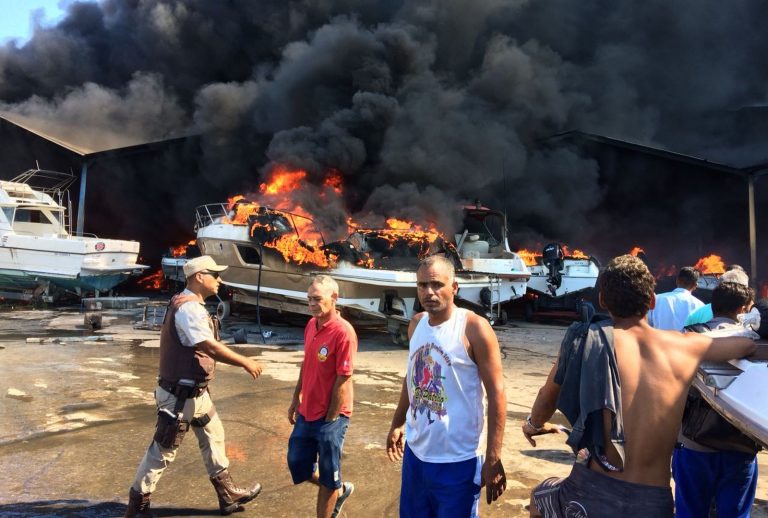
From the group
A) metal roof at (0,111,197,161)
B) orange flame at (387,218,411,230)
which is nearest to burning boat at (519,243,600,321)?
orange flame at (387,218,411,230)

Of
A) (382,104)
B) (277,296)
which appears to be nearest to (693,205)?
(382,104)

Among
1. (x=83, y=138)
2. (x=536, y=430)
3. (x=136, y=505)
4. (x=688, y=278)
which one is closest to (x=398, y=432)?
(x=536, y=430)

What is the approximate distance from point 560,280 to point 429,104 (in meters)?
5.93

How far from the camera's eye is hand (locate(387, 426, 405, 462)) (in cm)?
264

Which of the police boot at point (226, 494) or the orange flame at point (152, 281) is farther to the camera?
the orange flame at point (152, 281)

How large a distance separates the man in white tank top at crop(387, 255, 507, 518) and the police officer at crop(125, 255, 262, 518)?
125cm

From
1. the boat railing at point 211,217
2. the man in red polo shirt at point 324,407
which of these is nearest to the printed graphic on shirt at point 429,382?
the man in red polo shirt at point 324,407

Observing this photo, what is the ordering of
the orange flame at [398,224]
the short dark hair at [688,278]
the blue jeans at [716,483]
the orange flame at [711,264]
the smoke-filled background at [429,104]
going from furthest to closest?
the orange flame at [711,264]
the smoke-filled background at [429,104]
the orange flame at [398,224]
the short dark hair at [688,278]
the blue jeans at [716,483]

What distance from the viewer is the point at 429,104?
Result: 1498cm

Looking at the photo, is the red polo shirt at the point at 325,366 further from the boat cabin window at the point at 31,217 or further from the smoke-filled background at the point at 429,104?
the boat cabin window at the point at 31,217

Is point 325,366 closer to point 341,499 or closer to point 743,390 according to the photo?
point 341,499

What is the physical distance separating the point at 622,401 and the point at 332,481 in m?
1.63

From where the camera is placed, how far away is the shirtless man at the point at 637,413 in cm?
181

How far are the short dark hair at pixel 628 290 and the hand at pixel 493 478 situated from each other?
77 centimetres
